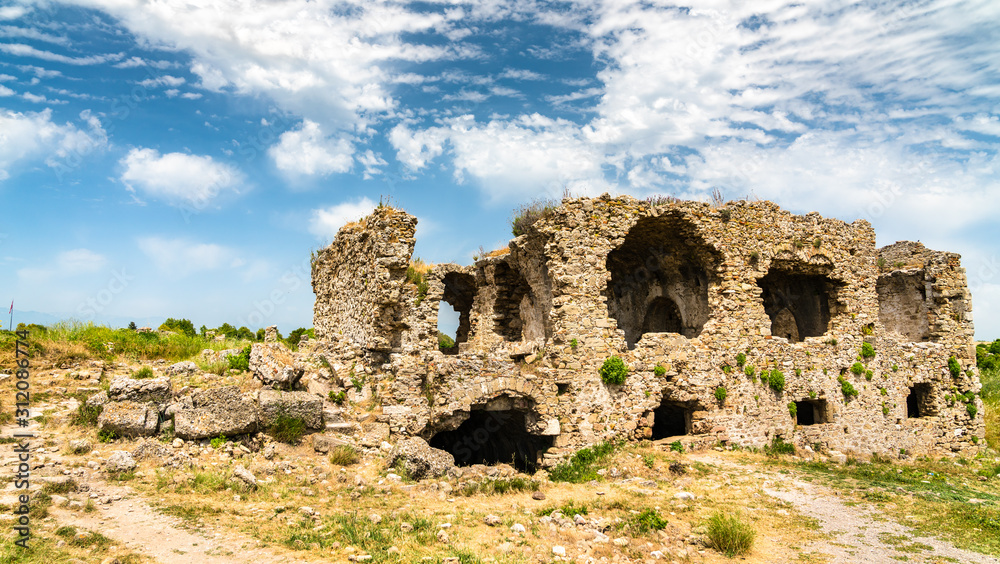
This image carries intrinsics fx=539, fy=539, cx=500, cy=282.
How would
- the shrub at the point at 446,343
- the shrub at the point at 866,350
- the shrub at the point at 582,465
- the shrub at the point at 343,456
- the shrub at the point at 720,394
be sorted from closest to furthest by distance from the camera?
1. the shrub at the point at 343,456
2. the shrub at the point at 582,465
3. the shrub at the point at 720,394
4. the shrub at the point at 866,350
5. the shrub at the point at 446,343

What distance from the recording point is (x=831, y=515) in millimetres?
10445

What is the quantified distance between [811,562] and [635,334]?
12996mm

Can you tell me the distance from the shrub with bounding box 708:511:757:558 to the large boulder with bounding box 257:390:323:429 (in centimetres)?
882

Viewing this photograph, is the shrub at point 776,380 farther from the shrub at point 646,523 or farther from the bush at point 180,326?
the bush at point 180,326

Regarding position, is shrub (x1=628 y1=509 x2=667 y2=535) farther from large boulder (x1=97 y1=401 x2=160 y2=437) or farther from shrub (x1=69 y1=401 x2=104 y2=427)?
shrub (x1=69 y1=401 x2=104 y2=427)

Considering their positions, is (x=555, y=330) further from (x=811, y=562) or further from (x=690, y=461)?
(x=811, y=562)

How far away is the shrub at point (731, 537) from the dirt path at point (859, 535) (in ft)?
3.69

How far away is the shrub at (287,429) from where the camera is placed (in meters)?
12.2

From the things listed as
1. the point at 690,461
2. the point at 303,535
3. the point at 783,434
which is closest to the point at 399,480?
the point at 303,535

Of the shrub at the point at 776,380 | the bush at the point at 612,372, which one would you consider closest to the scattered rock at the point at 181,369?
the bush at the point at 612,372

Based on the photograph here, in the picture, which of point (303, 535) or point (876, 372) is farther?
point (876, 372)

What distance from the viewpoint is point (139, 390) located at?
11.5 meters

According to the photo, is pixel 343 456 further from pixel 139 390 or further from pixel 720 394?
pixel 720 394

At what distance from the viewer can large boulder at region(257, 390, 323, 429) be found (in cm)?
1220
